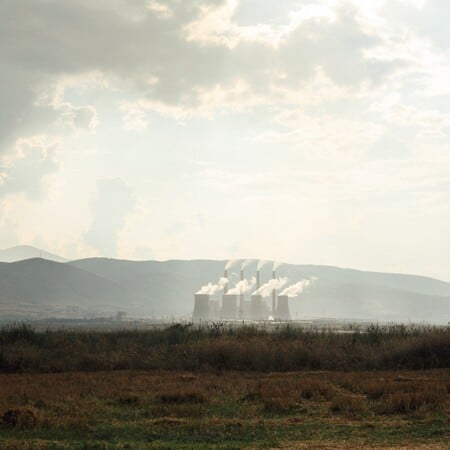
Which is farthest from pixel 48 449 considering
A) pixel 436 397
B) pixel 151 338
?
pixel 151 338

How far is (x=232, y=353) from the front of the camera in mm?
33875

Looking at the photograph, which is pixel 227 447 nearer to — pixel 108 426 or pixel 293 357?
pixel 108 426

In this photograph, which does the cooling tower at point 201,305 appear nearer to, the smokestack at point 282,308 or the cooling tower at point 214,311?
the smokestack at point 282,308

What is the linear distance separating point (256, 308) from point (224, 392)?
128071mm

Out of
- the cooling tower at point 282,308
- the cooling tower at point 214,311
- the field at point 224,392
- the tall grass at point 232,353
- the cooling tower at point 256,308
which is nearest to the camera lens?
the field at point 224,392

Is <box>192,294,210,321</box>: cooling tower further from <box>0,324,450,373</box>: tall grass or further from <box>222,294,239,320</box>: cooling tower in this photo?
<box>0,324,450,373</box>: tall grass

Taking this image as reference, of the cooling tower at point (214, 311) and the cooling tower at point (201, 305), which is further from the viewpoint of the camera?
the cooling tower at point (214, 311)

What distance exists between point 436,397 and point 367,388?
3.26 m

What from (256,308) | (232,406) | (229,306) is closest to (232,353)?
(232,406)

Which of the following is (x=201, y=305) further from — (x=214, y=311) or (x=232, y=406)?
(x=232, y=406)

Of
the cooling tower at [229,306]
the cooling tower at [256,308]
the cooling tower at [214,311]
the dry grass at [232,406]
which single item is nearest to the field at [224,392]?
the dry grass at [232,406]

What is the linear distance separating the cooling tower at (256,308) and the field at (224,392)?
111 m

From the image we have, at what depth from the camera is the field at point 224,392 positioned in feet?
54.6

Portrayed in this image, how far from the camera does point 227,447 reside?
15148 millimetres
